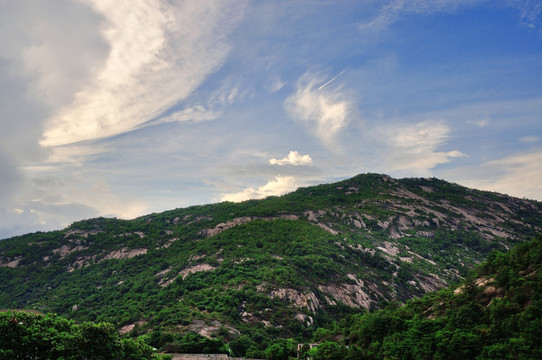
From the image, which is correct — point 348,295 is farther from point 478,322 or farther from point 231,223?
point 231,223

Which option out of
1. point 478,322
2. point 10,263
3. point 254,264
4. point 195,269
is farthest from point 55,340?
point 10,263

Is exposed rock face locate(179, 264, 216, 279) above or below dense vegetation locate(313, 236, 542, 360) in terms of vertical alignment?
above

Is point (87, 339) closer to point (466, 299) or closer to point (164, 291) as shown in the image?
point (466, 299)

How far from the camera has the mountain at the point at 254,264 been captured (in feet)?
259

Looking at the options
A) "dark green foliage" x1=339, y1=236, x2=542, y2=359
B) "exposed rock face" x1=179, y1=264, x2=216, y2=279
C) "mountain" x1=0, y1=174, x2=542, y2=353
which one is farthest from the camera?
"exposed rock face" x1=179, y1=264, x2=216, y2=279

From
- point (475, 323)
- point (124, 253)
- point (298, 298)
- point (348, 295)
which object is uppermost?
point (124, 253)

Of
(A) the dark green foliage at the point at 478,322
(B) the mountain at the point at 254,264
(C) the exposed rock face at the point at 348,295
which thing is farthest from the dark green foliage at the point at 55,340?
(C) the exposed rock face at the point at 348,295

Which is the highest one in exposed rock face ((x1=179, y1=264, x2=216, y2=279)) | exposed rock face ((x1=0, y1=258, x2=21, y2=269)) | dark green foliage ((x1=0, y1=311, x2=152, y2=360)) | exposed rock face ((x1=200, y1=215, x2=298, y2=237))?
exposed rock face ((x1=200, y1=215, x2=298, y2=237))

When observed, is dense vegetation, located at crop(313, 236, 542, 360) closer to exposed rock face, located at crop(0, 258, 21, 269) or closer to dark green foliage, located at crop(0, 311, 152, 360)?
dark green foliage, located at crop(0, 311, 152, 360)

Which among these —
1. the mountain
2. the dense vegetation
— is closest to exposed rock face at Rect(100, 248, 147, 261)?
the mountain

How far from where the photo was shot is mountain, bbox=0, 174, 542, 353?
Result: 7906cm

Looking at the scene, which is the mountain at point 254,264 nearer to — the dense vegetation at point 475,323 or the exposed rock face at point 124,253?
the exposed rock face at point 124,253

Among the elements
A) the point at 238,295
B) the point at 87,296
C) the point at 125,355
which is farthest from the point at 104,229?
the point at 125,355

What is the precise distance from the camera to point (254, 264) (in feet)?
353
